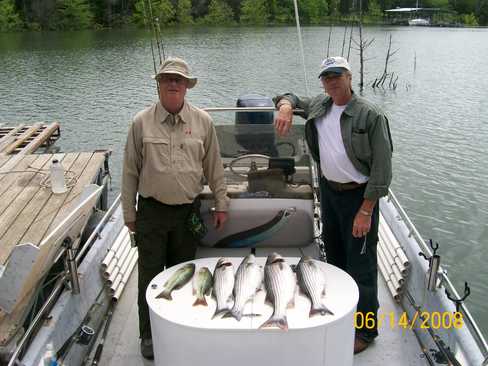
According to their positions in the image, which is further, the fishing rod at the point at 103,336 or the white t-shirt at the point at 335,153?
the fishing rod at the point at 103,336

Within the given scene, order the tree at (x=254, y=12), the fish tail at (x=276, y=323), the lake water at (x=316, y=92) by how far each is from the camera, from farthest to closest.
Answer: the tree at (x=254, y=12) < the lake water at (x=316, y=92) < the fish tail at (x=276, y=323)

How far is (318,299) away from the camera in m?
2.65

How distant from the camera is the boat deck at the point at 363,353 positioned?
333cm

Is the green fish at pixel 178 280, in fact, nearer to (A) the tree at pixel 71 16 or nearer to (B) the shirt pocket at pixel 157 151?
(B) the shirt pocket at pixel 157 151

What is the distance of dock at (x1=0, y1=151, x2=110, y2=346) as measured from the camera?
109 inches

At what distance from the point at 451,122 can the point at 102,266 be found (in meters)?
14.0

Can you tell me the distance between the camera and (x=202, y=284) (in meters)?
2.87

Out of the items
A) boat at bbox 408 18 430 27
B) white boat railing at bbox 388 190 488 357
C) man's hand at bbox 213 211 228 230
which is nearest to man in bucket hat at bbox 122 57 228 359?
man's hand at bbox 213 211 228 230

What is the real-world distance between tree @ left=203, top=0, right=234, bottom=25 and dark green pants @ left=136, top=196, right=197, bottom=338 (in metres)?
51.4

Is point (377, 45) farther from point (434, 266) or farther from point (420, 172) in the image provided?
point (434, 266)

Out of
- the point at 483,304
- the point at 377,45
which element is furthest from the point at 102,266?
the point at 377,45

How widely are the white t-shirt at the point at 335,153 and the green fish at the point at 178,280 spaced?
3.53 feet

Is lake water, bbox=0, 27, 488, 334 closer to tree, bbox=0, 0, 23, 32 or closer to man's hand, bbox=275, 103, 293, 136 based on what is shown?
man's hand, bbox=275, 103, 293, 136

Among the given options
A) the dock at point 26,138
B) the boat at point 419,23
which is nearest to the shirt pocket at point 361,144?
the dock at point 26,138
